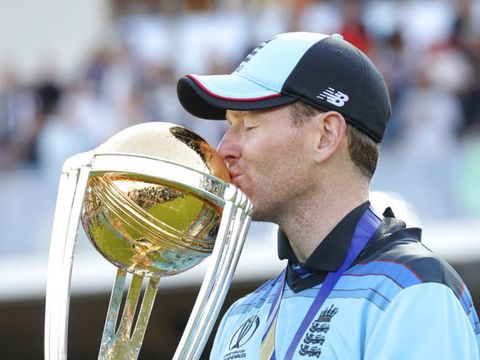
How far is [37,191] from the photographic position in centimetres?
768

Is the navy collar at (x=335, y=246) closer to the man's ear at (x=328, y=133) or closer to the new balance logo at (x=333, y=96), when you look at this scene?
the man's ear at (x=328, y=133)

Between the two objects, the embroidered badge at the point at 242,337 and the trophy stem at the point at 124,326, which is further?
the embroidered badge at the point at 242,337

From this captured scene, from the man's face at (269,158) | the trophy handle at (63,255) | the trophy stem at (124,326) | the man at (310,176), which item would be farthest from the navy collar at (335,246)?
the trophy handle at (63,255)

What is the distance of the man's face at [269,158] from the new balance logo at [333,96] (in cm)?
8

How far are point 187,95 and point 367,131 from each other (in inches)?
16.5

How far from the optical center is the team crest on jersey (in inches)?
90.6

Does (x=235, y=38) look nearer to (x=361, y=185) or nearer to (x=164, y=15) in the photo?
(x=164, y=15)

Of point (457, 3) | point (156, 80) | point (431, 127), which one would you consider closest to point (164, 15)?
point (156, 80)

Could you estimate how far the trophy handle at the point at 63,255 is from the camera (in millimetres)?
2186

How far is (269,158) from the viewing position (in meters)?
2.52

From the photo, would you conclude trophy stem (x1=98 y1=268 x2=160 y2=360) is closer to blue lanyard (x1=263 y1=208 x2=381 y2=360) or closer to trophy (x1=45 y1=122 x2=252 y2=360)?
trophy (x1=45 y1=122 x2=252 y2=360)

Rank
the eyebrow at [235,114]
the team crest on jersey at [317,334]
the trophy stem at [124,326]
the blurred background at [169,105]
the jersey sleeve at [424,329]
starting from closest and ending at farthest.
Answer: the jersey sleeve at [424,329], the team crest on jersey at [317,334], the trophy stem at [124,326], the eyebrow at [235,114], the blurred background at [169,105]

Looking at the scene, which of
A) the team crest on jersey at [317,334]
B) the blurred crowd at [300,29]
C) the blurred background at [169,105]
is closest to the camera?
the team crest on jersey at [317,334]

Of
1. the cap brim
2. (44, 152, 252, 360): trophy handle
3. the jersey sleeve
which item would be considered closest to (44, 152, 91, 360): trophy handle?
(44, 152, 252, 360): trophy handle
